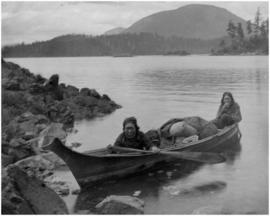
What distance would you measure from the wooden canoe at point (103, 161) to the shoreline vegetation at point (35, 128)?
1.19ft

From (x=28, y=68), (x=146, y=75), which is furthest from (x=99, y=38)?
(x=28, y=68)

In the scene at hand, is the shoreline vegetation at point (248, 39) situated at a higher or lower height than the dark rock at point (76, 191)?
higher

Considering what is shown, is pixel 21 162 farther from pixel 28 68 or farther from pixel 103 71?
pixel 28 68

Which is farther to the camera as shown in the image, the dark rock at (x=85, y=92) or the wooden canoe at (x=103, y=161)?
the dark rock at (x=85, y=92)

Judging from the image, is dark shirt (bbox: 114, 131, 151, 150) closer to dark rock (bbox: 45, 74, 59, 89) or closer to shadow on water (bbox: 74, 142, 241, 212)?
shadow on water (bbox: 74, 142, 241, 212)

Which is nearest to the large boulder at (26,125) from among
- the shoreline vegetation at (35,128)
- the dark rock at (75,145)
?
the shoreline vegetation at (35,128)

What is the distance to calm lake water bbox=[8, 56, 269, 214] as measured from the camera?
6133 millimetres

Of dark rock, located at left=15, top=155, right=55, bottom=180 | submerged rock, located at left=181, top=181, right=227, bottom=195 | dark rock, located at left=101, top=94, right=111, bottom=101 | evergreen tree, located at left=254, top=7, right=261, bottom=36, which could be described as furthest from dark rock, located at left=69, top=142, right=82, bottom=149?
evergreen tree, located at left=254, top=7, right=261, bottom=36

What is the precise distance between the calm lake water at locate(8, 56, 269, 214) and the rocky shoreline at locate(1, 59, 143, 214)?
15.7 inches

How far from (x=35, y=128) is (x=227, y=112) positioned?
377cm

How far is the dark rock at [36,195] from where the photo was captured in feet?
17.5

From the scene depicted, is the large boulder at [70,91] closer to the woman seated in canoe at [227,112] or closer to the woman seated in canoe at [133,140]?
the woman seated in canoe at [227,112]

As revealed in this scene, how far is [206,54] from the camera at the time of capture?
938 cm

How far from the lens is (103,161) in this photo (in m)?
6.59
